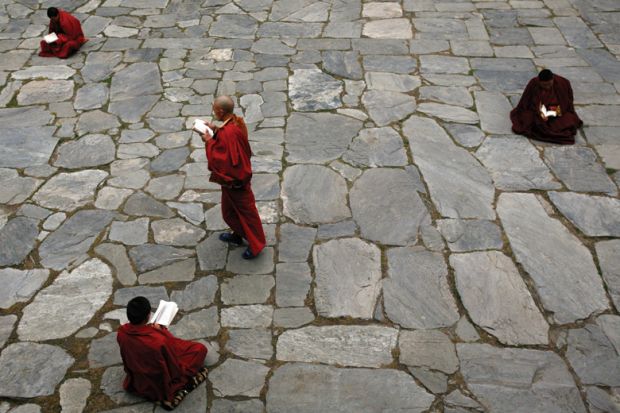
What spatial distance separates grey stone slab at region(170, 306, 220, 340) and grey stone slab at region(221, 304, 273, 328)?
0.08 meters

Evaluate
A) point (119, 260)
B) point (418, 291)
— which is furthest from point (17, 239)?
point (418, 291)

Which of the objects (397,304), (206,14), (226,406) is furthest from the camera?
(206,14)

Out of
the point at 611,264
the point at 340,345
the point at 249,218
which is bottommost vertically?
the point at 611,264

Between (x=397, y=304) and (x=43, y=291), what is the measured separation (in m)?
3.06

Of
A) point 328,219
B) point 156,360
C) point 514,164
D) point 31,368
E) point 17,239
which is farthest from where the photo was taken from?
point 514,164

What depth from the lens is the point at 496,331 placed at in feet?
15.9

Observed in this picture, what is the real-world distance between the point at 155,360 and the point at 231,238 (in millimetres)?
1805

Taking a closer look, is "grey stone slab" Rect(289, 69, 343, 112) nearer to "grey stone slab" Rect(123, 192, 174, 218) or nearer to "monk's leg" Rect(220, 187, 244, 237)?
"grey stone slab" Rect(123, 192, 174, 218)

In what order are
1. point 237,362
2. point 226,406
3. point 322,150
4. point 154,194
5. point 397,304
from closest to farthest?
point 226,406
point 237,362
point 397,304
point 154,194
point 322,150

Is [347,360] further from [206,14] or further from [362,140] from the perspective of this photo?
[206,14]

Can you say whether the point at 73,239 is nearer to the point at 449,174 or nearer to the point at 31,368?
the point at 31,368

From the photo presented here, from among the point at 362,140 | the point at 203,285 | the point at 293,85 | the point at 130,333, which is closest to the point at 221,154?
the point at 203,285

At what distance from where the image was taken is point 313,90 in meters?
8.11

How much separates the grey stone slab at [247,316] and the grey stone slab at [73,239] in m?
1.61
